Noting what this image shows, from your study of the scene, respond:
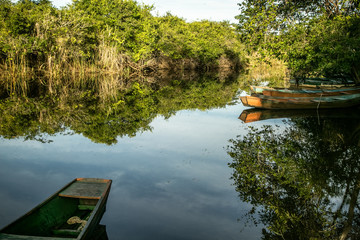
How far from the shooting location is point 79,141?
1075 cm

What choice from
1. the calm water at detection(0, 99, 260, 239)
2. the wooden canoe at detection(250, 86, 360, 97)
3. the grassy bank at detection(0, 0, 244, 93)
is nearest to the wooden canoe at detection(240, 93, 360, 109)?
the wooden canoe at detection(250, 86, 360, 97)

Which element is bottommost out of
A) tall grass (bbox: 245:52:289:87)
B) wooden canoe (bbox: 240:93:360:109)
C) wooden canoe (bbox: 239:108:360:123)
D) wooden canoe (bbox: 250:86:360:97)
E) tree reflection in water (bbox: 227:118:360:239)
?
tree reflection in water (bbox: 227:118:360:239)

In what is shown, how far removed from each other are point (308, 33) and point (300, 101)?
12.1ft

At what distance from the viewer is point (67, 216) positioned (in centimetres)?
543

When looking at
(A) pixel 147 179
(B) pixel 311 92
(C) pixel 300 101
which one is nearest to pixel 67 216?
(A) pixel 147 179

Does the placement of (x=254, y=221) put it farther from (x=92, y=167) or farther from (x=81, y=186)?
(x=92, y=167)

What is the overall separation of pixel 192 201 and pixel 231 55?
1987 inches

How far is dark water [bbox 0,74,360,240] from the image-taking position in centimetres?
562

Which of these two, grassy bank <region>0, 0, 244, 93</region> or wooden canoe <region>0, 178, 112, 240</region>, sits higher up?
grassy bank <region>0, 0, 244, 93</region>

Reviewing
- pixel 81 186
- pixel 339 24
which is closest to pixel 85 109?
pixel 81 186

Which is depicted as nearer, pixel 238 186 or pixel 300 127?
pixel 238 186

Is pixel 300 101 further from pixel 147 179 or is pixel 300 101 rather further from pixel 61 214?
pixel 61 214

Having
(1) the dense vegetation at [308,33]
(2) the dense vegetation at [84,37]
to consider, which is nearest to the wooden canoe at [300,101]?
(1) the dense vegetation at [308,33]

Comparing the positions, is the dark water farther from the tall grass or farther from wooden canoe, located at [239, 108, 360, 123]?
the tall grass
